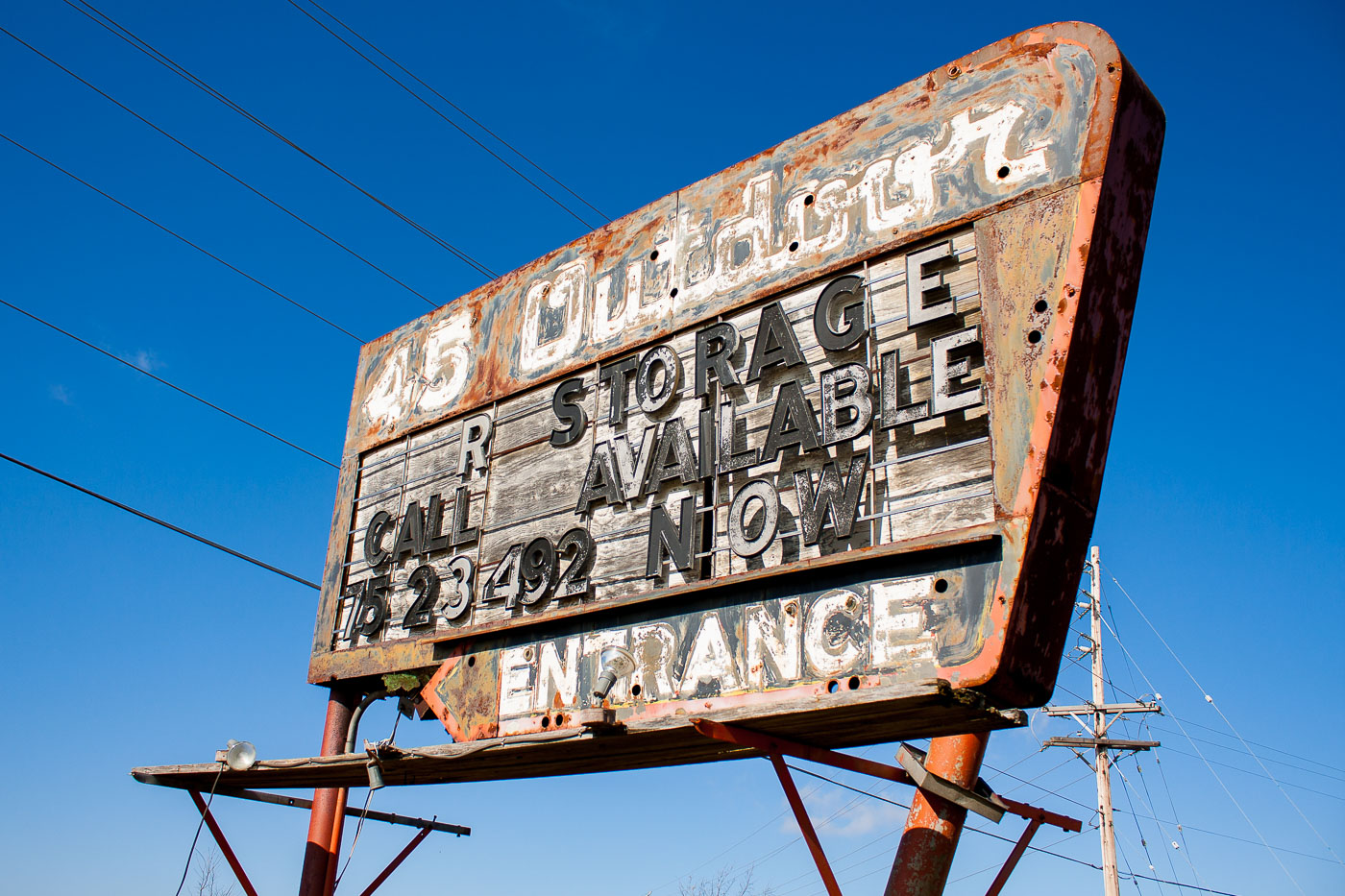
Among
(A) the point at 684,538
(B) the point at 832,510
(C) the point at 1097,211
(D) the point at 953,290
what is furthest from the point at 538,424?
(C) the point at 1097,211

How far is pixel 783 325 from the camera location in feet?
23.9

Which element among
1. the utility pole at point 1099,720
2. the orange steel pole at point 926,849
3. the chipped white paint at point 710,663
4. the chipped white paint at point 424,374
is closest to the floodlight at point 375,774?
the chipped white paint at point 710,663

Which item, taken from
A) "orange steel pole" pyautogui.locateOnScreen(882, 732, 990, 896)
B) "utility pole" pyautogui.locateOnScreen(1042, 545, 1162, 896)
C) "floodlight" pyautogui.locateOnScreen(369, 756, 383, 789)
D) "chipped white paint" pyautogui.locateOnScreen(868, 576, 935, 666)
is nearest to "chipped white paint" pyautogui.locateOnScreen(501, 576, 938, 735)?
"chipped white paint" pyautogui.locateOnScreen(868, 576, 935, 666)

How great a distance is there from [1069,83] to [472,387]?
537 centimetres

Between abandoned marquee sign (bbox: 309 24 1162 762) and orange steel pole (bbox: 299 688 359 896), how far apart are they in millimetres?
382

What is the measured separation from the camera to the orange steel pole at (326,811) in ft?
30.6

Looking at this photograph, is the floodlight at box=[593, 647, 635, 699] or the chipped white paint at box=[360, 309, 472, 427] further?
the chipped white paint at box=[360, 309, 472, 427]

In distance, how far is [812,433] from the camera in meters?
6.80

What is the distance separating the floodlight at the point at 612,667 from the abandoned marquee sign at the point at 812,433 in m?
0.06

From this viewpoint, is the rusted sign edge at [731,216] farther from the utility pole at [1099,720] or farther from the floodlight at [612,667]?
the utility pole at [1099,720]

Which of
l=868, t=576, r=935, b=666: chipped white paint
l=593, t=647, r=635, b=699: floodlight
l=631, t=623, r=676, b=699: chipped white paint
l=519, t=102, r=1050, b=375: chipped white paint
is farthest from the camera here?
l=593, t=647, r=635, b=699: floodlight

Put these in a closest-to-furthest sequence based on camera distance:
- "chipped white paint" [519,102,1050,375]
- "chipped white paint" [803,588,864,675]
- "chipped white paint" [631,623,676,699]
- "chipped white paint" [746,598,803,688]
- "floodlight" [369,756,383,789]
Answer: "chipped white paint" [803,588,864,675], "chipped white paint" [746,598,803,688], "chipped white paint" [519,102,1050,375], "chipped white paint" [631,623,676,699], "floodlight" [369,756,383,789]

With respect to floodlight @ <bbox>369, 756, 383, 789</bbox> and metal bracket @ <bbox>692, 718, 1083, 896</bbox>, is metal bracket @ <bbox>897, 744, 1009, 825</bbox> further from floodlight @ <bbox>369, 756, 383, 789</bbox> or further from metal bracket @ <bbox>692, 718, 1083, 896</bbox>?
floodlight @ <bbox>369, 756, 383, 789</bbox>

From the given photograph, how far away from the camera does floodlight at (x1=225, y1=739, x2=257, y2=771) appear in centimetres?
829
